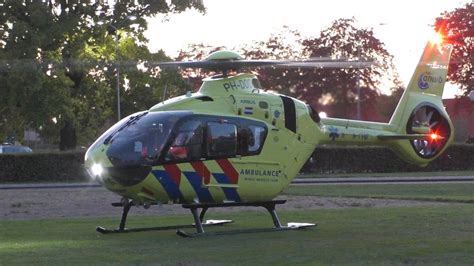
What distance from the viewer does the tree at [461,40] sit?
76.3m

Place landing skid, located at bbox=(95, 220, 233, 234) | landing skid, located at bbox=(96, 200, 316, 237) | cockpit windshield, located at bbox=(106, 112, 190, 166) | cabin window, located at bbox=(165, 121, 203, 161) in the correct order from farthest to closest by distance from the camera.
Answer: landing skid, located at bbox=(95, 220, 233, 234)
landing skid, located at bbox=(96, 200, 316, 237)
cabin window, located at bbox=(165, 121, 203, 161)
cockpit windshield, located at bbox=(106, 112, 190, 166)

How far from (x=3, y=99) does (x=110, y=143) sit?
32.7 m

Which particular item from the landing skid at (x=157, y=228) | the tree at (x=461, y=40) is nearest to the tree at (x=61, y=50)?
the landing skid at (x=157, y=228)

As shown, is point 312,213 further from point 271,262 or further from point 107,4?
point 107,4

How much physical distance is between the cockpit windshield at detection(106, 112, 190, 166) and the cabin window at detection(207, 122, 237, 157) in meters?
0.76

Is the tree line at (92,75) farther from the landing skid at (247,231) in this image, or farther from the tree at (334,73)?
the landing skid at (247,231)

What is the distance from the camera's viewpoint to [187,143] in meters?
19.6

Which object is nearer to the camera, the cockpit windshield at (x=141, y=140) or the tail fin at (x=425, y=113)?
the cockpit windshield at (x=141, y=140)

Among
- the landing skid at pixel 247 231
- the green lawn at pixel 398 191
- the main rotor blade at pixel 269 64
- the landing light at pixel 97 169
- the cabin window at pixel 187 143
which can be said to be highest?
the main rotor blade at pixel 269 64

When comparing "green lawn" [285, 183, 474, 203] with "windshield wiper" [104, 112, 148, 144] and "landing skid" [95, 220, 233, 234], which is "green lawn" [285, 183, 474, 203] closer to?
"landing skid" [95, 220, 233, 234]

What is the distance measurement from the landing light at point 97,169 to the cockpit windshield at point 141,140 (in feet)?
0.95

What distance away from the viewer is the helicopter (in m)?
19.3

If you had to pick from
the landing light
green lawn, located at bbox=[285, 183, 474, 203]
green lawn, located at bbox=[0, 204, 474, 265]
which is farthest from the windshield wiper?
green lawn, located at bbox=[285, 183, 474, 203]

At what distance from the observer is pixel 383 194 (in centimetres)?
3453
